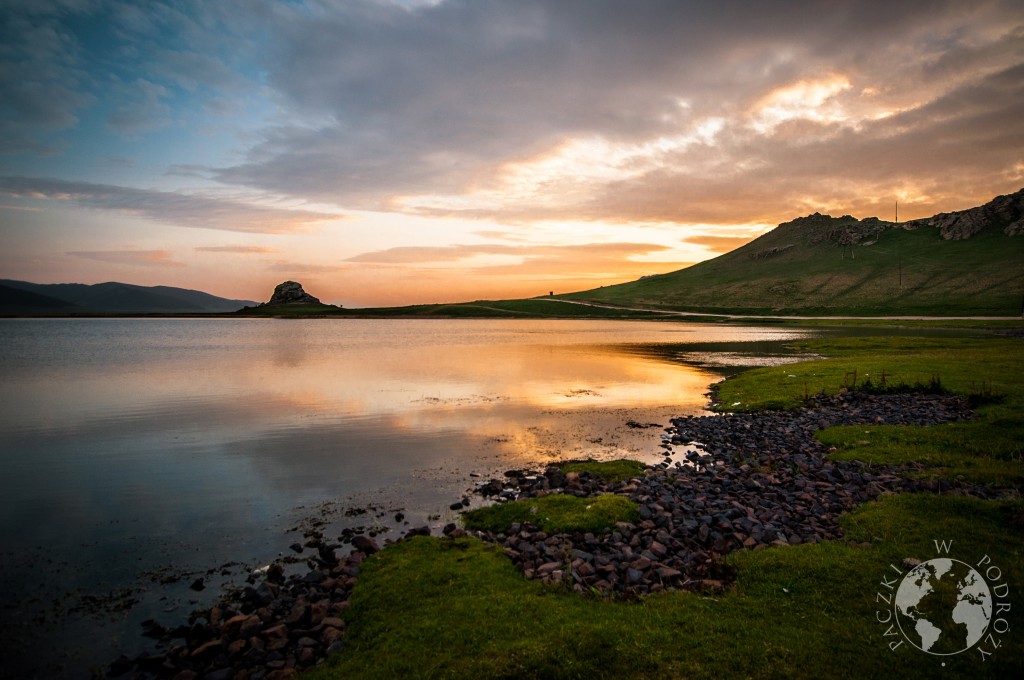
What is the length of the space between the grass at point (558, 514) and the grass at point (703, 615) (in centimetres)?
222

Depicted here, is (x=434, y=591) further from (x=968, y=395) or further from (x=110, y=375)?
(x=110, y=375)

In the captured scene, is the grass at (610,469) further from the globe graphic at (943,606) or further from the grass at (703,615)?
the globe graphic at (943,606)

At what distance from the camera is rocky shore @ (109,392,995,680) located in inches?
454

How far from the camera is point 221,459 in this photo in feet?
91.5

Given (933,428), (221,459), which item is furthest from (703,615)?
(221,459)

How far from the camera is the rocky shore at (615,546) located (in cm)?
1152

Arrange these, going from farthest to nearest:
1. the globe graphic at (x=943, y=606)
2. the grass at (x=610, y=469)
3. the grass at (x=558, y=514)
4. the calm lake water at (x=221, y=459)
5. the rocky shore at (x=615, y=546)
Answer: the grass at (x=610, y=469) → the grass at (x=558, y=514) → the calm lake water at (x=221, y=459) → the rocky shore at (x=615, y=546) → the globe graphic at (x=943, y=606)

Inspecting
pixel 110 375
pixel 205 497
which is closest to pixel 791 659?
pixel 205 497

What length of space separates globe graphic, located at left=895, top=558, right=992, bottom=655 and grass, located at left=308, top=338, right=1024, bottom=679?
317 mm

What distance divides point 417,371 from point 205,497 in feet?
141

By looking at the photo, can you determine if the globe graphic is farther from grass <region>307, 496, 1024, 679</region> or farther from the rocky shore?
the rocky shore

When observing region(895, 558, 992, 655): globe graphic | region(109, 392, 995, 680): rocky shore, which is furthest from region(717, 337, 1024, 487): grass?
region(895, 558, 992, 655): globe graphic

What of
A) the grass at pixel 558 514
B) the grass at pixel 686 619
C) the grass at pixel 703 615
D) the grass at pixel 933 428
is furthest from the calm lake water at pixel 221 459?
the grass at pixel 933 428

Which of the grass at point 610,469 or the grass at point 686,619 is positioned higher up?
the grass at point 686,619
